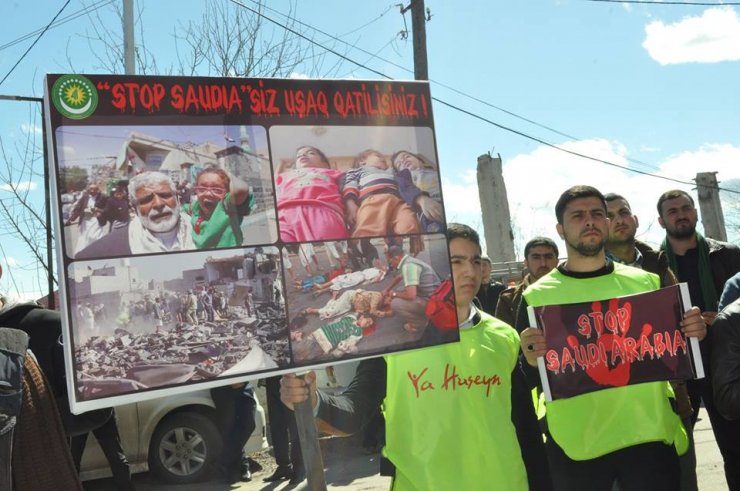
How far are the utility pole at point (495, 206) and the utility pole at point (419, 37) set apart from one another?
19.8ft

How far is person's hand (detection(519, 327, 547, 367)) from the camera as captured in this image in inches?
119

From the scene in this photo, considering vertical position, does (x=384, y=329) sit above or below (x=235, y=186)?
below

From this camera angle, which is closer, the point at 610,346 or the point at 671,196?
the point at 610,346

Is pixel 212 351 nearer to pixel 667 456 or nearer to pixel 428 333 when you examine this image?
pixel 428 333

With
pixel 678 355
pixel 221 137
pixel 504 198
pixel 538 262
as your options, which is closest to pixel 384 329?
pixel 221 137

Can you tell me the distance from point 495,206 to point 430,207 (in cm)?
1496

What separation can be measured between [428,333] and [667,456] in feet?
3.89

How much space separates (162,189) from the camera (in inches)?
95.4

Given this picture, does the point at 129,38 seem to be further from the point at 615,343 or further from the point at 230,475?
the point at 615,343

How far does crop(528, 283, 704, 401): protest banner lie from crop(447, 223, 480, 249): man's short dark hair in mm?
370

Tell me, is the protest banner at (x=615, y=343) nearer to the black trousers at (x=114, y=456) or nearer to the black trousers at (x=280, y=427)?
the black trousers at (x=114, y=456)

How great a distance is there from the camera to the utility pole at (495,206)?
57.7 feet

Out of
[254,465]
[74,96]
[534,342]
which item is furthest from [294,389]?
[254,465]

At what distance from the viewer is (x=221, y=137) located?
2531 millimetres
